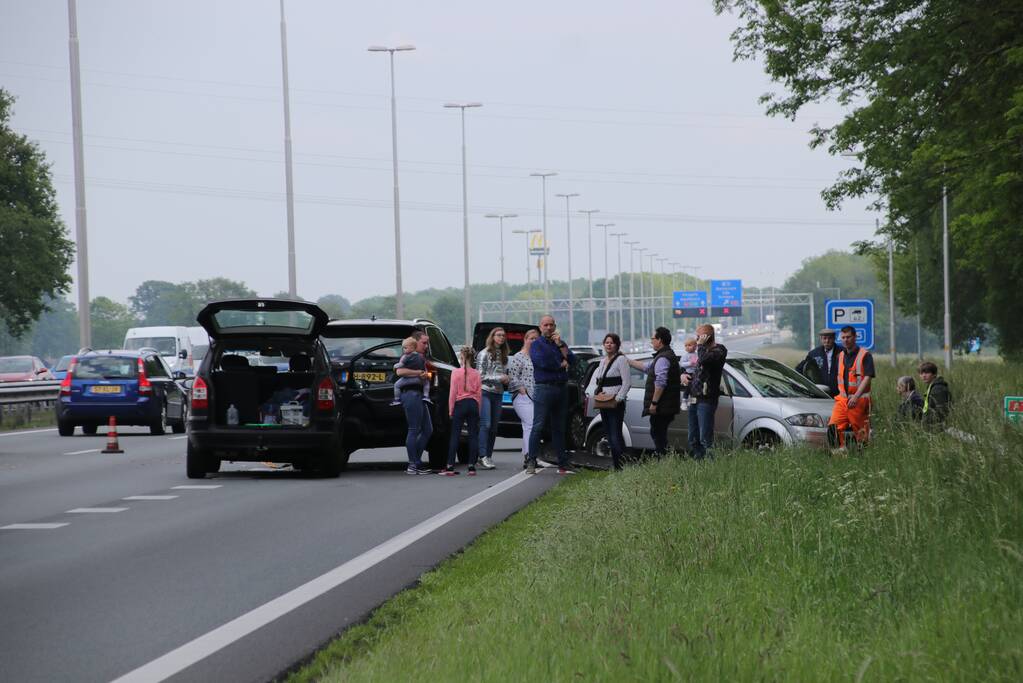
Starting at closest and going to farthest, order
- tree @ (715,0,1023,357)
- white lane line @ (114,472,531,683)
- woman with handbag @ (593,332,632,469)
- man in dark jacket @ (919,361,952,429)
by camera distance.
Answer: white lane line @ (114,472,531,683), man in dark jacket @ (919,361,952,429), woman with handbag @ (593,332,632,469), tree @ (715,0,1023,357)

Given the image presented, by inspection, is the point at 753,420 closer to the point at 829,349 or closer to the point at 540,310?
the point at 829,349

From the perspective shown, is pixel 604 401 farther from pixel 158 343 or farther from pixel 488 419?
pixel 158 343

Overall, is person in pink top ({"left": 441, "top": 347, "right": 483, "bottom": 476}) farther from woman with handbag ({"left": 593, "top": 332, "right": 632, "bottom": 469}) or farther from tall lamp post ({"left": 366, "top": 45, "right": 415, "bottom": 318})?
tall lamp post ({"left": 366, "top": 45, "right": 415, "bottom": 318})

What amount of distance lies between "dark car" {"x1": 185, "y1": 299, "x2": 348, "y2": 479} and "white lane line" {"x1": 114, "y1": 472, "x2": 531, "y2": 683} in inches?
191

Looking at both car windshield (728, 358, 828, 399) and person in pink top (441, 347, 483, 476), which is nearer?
car windshield (728, 358, 828, 399)

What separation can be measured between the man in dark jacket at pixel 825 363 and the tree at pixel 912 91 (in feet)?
13.8

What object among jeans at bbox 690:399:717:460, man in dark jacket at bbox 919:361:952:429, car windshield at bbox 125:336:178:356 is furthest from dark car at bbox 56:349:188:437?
car windshield at bbox 125:336:178:356

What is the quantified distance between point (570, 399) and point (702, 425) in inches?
141

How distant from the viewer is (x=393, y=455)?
24.1 meters

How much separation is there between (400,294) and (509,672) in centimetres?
5469

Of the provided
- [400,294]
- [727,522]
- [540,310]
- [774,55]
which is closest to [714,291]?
[540,310]

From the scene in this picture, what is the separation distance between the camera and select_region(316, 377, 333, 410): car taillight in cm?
1814

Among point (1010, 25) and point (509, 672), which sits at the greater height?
point (1010, 25)

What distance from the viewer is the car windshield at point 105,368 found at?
2959 cm
